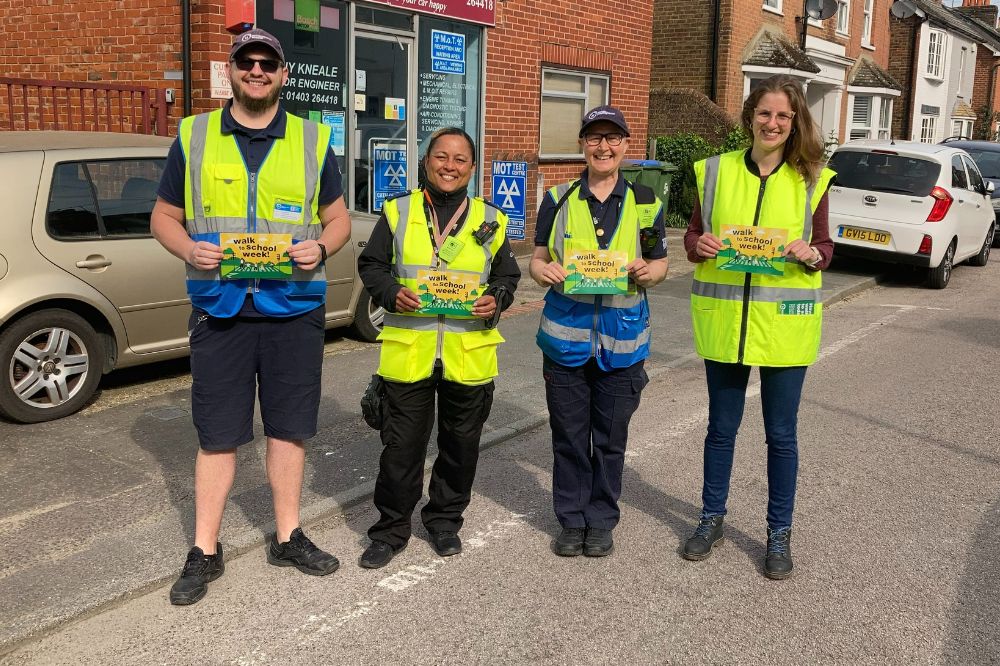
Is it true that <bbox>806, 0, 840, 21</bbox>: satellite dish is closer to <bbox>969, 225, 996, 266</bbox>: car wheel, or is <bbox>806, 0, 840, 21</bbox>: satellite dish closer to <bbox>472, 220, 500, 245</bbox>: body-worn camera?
<bbox>969, 225, 996, 266</bbox>: car wheel

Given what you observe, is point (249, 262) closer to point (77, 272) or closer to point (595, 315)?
point (595, 315)

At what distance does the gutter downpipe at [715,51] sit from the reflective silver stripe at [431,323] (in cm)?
1824

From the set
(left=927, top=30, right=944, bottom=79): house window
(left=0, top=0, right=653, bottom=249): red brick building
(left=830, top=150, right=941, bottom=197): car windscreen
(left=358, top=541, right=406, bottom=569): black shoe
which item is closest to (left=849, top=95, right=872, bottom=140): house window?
(left=927, top=30, right=944, bottom=79): house window

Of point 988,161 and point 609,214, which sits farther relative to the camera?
point 988,161

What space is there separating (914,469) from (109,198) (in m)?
5.04

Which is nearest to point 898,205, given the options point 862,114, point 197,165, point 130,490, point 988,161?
point 988,161

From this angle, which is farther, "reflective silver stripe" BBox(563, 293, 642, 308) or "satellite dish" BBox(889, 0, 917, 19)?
"satellite dish" BBox(889, 0, 917, 19)

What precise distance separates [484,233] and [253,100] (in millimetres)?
998

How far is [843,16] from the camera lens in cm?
2666

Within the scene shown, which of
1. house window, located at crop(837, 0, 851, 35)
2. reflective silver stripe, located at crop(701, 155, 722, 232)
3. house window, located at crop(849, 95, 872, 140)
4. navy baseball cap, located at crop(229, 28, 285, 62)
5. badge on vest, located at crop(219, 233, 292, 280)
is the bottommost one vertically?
badge on vest, located at crop(219, 233, 292, 280)

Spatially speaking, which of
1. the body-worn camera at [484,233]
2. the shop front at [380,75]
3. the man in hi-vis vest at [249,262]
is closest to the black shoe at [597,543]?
the man in hi-vis vest at [249,262]

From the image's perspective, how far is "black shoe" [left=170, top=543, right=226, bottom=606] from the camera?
380cm

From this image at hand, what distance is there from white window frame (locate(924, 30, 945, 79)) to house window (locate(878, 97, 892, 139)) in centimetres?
417

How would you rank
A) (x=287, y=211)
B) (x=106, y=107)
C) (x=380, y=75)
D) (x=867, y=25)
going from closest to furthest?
(x=287, y=211)
(x=106, y=107)
(x=380, y=75)
(x=867, y=25)
